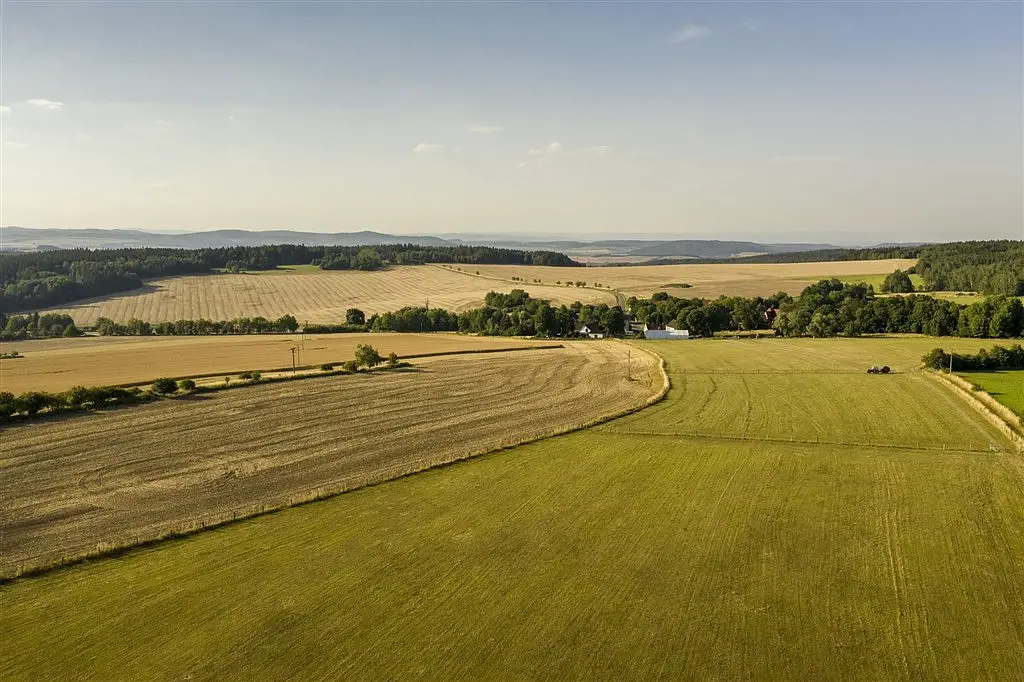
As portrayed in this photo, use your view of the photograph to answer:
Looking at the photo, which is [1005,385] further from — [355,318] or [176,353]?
[355,318]

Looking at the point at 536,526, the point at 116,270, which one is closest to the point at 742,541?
the point at 536,526

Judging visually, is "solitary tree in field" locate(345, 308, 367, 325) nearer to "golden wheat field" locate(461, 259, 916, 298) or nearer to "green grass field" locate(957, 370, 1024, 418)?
"golden wheat field" locate(461, 259, 916, 298)

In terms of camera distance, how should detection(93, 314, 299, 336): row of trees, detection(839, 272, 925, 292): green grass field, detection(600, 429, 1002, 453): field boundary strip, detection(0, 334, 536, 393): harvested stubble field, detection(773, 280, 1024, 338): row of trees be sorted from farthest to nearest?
detection(839, 272, 925, 292): green grass field < detection(93, 314, 299, 336): row of trees < detection(773, 280, 1024, 338): row of trees < detection(0, 334, 536, 393): harvested stubble field < detection(600, 429, 1002, 453): field boundary strip

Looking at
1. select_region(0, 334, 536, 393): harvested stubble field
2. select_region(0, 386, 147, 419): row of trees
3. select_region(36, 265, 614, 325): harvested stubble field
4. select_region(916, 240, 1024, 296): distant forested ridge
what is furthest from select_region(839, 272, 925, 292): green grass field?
select_region(0, 386, 147, 419): row of trees

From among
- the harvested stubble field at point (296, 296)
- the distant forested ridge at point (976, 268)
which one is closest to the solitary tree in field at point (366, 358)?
the harvested stubble field at point (296, 296)

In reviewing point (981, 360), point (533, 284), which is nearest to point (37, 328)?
point (533, 284)

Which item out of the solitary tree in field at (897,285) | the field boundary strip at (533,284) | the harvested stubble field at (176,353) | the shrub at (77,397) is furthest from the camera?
the field boundary strip at (533,284)

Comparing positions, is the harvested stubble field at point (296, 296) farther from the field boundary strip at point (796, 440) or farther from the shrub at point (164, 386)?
the field boundary strip at point (796, 440)
